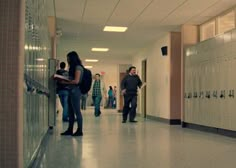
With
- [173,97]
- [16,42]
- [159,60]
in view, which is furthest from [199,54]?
[16,42]

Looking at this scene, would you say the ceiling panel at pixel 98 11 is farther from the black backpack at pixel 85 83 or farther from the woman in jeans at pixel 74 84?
the black backpack at pixel 85 83

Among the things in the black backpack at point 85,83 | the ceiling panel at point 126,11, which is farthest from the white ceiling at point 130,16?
the black backpack at point 85,83

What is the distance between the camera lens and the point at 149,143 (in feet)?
16.9

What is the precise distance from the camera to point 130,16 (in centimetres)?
811

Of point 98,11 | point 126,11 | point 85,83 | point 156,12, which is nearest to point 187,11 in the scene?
point 156,12

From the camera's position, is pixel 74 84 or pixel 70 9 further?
pixel 70 9

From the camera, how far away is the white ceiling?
273 inches

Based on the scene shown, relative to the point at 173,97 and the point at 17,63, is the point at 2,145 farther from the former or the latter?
the point at 173,97

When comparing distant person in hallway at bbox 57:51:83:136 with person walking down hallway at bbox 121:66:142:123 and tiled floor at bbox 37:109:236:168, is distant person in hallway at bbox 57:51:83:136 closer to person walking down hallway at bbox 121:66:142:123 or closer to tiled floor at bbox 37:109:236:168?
tiled floor at bbox 37:109:236:168

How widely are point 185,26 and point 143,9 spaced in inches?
70.9

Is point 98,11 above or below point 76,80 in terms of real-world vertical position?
above

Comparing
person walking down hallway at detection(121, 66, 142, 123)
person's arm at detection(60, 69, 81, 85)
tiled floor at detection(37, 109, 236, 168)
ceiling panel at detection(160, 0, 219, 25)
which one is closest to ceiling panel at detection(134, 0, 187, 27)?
ceiling panel at detection(160, 0, 219, 25)

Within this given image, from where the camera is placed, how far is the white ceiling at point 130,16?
6.94 m

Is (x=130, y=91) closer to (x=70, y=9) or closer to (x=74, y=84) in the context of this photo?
(x=70, y=9)
